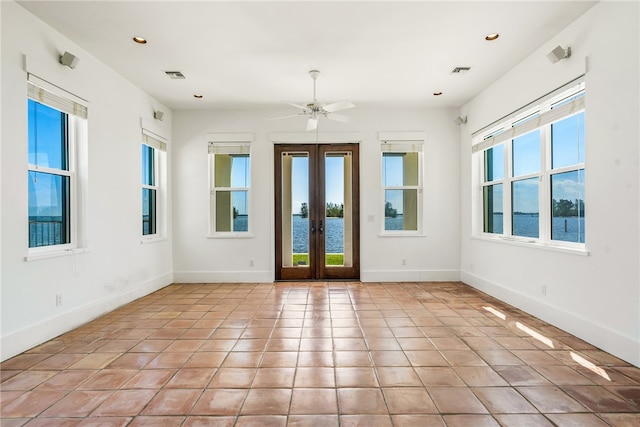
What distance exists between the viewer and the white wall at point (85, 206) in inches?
113

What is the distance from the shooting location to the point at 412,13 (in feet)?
10.1

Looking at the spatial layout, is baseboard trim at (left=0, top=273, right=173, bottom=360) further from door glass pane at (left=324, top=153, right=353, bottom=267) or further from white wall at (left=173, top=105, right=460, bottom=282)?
A: door glass pane at (left=324, top=153, right=353, bottom=267)

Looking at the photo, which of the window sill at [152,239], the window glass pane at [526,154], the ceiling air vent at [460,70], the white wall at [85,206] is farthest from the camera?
the window sill at [152,239]

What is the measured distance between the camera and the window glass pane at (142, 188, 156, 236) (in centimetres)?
526

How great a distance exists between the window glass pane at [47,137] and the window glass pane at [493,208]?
5.46m

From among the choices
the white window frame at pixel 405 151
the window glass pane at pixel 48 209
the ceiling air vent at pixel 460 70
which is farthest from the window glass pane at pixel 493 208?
the window glass pane at pixel 48 209

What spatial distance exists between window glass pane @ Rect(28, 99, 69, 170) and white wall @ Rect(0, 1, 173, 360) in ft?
0.79

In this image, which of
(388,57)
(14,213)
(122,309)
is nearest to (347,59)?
(388,57)

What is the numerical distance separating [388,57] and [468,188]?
2744mm

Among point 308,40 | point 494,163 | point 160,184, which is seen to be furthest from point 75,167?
point 494,163

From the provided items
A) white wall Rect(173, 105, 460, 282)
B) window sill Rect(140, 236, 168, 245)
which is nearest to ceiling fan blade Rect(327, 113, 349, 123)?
white wall Rect(173, 105, 460, 282)

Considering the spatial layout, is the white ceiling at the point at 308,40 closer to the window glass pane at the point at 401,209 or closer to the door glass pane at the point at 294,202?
the door glass pane at the point at 294,202

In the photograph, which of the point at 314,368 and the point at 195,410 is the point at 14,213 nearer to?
the point at 195,410

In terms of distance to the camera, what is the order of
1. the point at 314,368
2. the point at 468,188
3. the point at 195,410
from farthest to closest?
the point at 468,188 < the point at 314,368 < the point at 195,410
